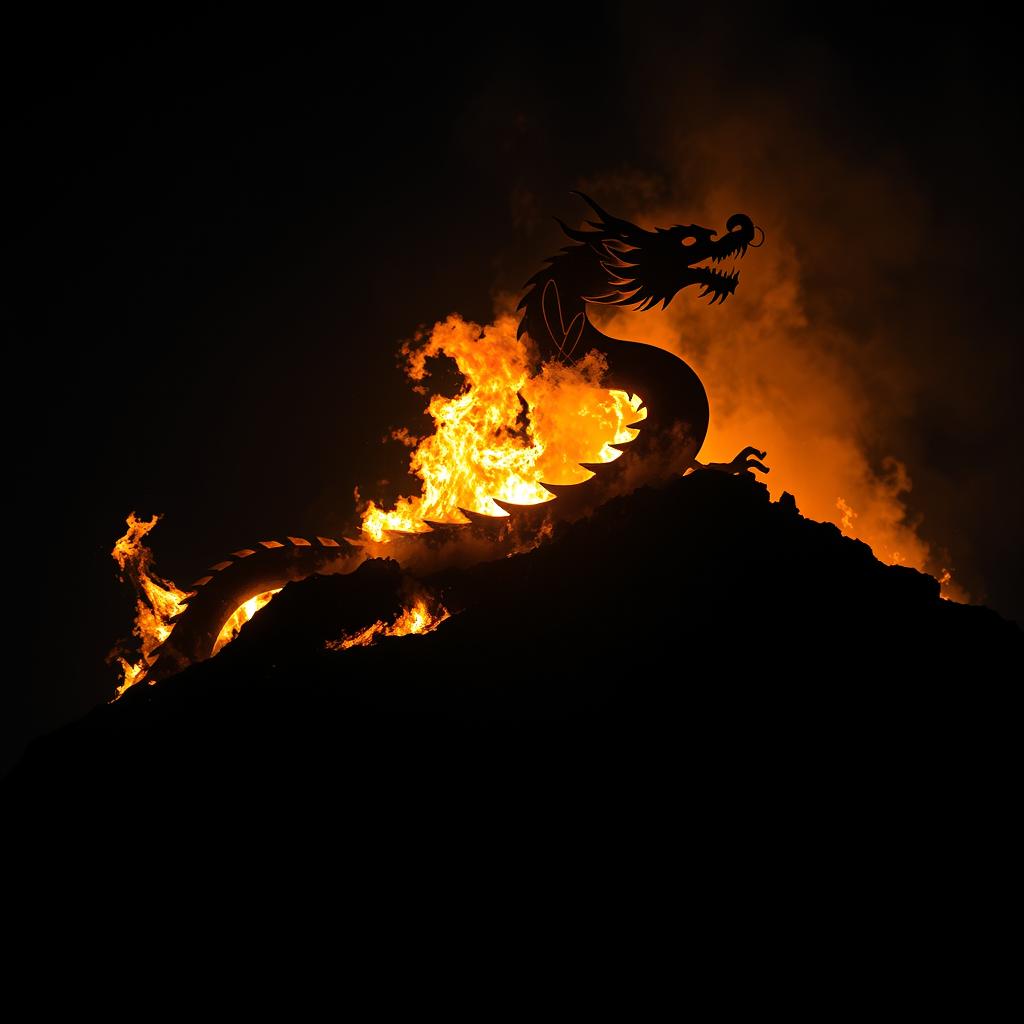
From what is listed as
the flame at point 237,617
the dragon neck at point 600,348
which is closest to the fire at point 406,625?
the flame at point 237,617

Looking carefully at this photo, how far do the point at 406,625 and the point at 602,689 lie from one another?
3.59 meters

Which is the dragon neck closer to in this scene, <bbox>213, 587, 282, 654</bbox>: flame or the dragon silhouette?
the dragon silhouette

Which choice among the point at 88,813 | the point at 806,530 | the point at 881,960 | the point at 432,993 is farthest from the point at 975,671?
the point at 88,813

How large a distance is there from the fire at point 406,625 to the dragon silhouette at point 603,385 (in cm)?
136

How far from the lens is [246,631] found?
1027 cm

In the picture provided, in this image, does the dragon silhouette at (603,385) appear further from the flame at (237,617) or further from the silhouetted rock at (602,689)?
the silhouetted rock at (602,689)

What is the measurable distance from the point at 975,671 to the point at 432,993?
633 cm

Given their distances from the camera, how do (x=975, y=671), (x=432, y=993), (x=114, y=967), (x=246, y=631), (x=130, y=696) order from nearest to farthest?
(x=432, y=993) < (x=114, y=967) < (x=975, y=671) < (x=130, y=696) < (x=246, y=631)

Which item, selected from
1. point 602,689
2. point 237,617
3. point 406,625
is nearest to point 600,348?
point 406,625

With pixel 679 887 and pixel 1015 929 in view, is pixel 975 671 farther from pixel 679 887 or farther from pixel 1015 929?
pixel 679 887

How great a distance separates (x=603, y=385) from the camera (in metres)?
13.5

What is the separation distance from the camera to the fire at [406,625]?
1041cm

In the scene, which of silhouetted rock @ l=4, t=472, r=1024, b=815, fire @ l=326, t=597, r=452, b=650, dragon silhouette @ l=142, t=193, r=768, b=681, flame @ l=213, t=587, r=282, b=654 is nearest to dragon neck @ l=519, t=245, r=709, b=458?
dragon silhouette @ l=142, t=193, r=768, b=681

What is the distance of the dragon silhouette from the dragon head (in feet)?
0.06
